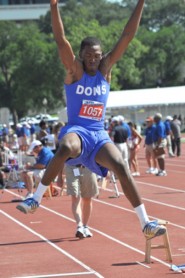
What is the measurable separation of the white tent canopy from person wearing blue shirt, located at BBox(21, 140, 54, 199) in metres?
30.8

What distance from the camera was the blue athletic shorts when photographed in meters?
8.53

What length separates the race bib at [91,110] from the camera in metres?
8.67

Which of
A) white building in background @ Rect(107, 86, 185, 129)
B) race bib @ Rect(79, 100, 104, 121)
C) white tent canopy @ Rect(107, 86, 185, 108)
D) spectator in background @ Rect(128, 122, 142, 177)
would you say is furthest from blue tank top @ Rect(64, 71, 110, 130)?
white tent canopy @ Rect(107, 86, 185, 108)

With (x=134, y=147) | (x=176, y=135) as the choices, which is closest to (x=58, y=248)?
(x=134, y=147)

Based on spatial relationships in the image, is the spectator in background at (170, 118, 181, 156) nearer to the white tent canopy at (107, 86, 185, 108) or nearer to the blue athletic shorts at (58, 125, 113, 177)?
the white tent canopy at (107, 86, 185, 108)

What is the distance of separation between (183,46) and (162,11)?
2621 centimetres

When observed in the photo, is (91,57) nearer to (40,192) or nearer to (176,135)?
(40,192)

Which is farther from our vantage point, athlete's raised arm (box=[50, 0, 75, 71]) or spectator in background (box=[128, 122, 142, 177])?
spectator in background (box=[128, 122, 142, 177])

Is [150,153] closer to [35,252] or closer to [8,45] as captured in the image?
[35,252]

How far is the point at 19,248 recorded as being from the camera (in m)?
12.0

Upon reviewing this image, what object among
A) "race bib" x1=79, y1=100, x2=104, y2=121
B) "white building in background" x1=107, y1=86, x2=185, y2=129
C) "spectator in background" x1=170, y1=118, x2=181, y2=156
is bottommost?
"spectator in background" x1=170, y1=118, x2=181, y2=156

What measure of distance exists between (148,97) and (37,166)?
3312 centimetres

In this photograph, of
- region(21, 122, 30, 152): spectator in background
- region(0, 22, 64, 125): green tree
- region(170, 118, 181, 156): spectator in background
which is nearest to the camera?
region(21, 122, 30, 152): spectator in background

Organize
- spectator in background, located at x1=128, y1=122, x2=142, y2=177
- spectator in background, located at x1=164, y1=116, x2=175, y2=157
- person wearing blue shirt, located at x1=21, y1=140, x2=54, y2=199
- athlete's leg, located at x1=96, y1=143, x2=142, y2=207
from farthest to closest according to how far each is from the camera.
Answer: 1. spectator in background, located at x1=164, y1=116, x2=175, y2=157
2. spectator in background, located at x1=128, y1=122, x2=142, y2=177
3. person wearing blue shirt, located at x1=21, y1=140, x2=54, y2=199
4. athlete's leg, located at x1=96, y1=143, x2=142, y2=207
